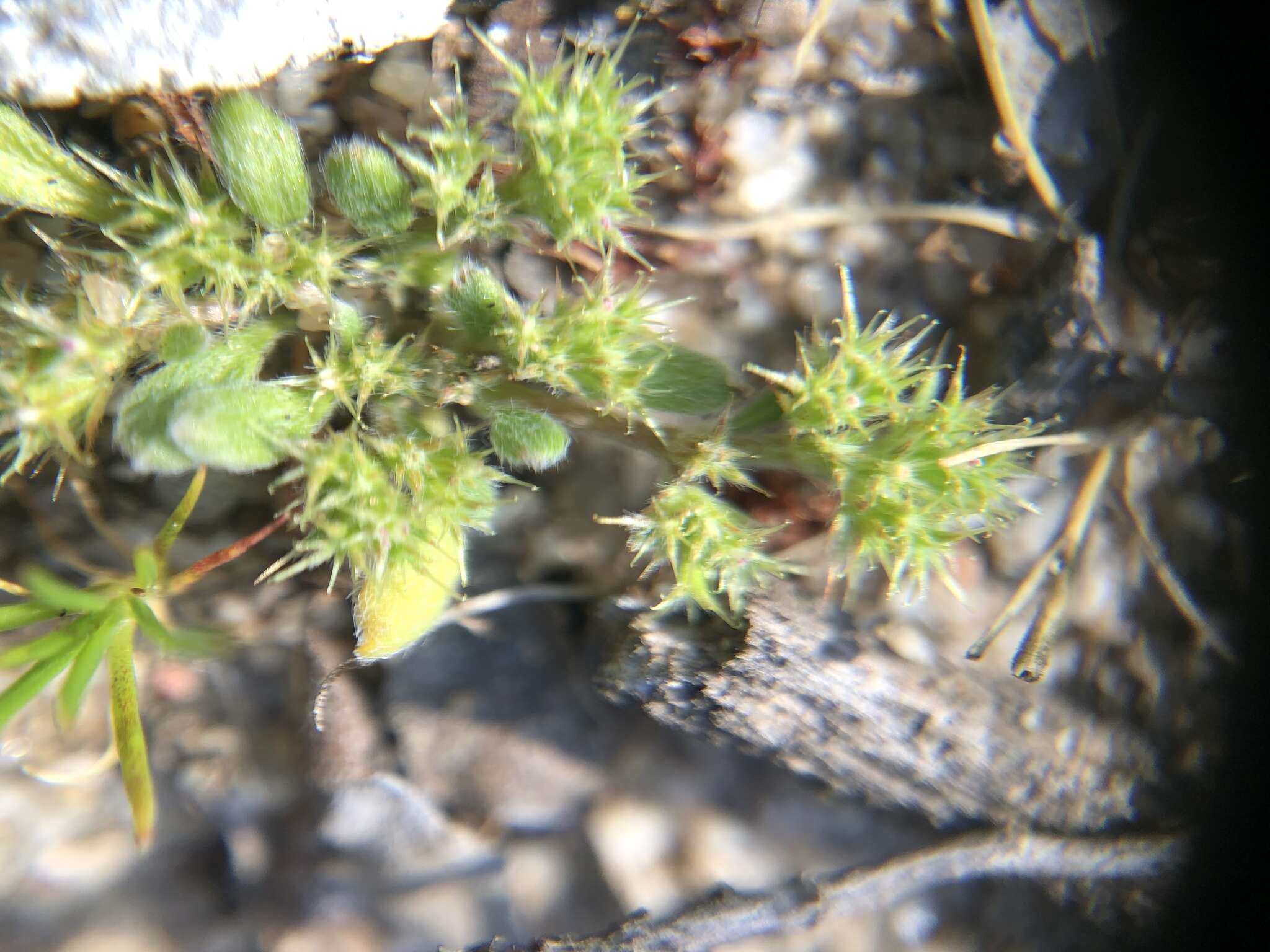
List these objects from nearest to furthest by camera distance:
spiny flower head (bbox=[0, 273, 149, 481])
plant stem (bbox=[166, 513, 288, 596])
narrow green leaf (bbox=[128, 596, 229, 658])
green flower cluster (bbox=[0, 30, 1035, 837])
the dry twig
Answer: spiny flower head (bbox=[0, 273, 149, 481])
green flower cluster (bbox=[0, 30, 1035, 837])
narrow green leaf (bbox=[128, 596, 229, 658])
plant stem (bbox=[166, 513, 288, 596])
the dry twig

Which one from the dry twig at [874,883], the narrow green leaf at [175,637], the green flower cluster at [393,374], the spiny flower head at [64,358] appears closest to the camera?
the spiny flower head at [64,358]

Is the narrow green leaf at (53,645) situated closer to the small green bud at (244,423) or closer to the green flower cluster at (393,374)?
the green flower cluster at (393,374)

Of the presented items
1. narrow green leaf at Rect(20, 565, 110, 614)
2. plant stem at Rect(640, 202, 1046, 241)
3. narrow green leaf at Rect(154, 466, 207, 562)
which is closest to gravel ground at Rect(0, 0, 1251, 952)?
plant stem at Rect(640, 202, 1046, 241)

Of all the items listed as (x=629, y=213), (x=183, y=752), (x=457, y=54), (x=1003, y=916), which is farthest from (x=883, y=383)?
(x=183, y=752)

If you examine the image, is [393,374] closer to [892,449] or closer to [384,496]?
[384,496]

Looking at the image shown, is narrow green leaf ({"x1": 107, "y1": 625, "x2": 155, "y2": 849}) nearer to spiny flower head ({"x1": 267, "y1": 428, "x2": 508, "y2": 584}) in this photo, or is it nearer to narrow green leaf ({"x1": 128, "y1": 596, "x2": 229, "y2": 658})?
narrow green leaf ({"x1": 128, "y1": 596, "x2": 229, "y2": 658})

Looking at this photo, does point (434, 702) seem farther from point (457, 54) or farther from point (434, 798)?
point (457, 54)

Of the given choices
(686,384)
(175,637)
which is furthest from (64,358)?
(686,384)

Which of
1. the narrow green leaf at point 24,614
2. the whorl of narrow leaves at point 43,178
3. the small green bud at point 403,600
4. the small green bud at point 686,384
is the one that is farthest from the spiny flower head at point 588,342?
the narrow green leaf at point 24,614
